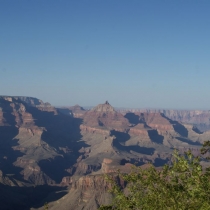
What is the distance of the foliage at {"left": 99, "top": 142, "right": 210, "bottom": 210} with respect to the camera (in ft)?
58.9

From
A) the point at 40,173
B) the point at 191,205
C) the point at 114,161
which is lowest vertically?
the point at 40,173

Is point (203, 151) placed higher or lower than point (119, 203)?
higher

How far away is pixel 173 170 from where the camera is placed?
21.0m

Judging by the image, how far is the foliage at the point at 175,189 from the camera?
17938 millimetres

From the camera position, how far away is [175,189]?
20172 mm

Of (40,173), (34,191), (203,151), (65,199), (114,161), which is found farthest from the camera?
(40,173)

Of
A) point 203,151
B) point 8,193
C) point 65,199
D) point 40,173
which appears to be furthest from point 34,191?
point 203,151

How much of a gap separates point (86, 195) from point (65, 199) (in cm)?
724

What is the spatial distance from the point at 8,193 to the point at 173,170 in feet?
387

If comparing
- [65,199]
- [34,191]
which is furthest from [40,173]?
[65,199]

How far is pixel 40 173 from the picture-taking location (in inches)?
7451

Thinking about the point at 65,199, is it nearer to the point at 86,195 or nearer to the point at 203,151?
the point at 86,195

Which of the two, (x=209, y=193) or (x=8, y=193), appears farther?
(x=8, y=193)

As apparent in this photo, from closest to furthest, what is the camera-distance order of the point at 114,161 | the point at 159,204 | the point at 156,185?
the point at 159,204, the point at 156,185, the point at 114,161
